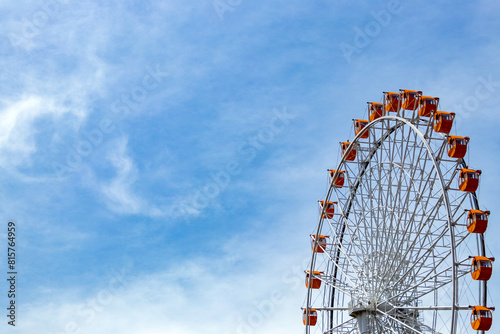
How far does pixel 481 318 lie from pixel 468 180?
7.03 meters

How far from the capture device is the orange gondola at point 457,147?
3700cm

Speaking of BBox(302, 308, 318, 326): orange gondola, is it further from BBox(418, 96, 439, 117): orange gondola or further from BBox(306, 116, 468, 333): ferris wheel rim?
BBox(418, 96, 439, 117): orange gondola

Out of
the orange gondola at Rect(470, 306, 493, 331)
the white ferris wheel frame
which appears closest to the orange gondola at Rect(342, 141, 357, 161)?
the white ferris wheel frame

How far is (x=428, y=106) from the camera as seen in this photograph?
39031mm

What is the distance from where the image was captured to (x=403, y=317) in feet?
127

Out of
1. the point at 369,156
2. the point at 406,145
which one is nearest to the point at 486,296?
the point at 406,145

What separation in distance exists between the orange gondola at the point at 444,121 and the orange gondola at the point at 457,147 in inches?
34.8

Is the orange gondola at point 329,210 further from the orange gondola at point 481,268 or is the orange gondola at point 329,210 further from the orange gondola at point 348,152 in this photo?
the orange gondola at point 481,268

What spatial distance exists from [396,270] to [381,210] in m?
4.33

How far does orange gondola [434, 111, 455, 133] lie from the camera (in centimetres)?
3806

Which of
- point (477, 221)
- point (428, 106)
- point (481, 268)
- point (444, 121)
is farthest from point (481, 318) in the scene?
point (428, 106)

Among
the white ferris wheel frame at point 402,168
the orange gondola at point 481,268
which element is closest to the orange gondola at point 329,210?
the white ferris wheel frame at point 402,168

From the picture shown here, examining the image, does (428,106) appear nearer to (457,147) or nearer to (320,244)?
(457,147)

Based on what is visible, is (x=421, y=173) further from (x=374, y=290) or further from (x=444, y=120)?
(x=374, y=290)
